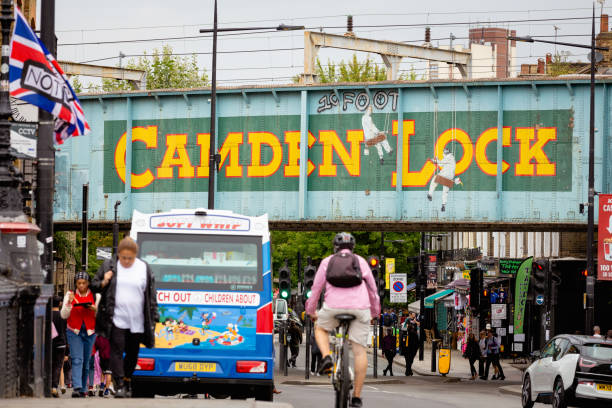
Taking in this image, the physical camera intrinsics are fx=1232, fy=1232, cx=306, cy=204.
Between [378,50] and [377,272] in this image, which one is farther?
[378,50]

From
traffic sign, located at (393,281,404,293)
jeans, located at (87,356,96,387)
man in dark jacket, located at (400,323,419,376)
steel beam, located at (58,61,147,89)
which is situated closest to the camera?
jeans, located at (87,356,96,387)

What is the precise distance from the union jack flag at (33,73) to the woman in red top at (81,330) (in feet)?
8.90

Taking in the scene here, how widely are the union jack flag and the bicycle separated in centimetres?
544

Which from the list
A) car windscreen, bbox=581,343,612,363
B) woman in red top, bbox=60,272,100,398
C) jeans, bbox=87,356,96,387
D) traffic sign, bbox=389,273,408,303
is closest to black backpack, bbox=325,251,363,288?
woman in red top, bbox=60,272,100,398

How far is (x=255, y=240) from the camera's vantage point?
58.5ft

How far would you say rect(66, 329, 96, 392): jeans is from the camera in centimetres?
1820

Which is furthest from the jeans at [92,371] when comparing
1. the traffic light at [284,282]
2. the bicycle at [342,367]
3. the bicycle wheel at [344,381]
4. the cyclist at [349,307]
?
the traffic light at [284,282]

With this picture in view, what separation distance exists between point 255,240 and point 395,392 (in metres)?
14.3

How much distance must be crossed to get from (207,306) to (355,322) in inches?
171

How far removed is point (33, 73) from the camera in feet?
53.8

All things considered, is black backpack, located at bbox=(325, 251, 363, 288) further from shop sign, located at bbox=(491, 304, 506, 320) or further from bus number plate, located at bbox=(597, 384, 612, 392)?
shop sign, located at bbox=(491, 304, 506, 320)

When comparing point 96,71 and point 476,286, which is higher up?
point 96,71

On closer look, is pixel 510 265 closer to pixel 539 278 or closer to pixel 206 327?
pixel 539 278

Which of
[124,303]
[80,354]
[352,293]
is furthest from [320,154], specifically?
[124,303]
